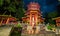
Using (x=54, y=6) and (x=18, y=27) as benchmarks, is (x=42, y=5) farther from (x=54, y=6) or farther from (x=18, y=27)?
(x=18, y=27)

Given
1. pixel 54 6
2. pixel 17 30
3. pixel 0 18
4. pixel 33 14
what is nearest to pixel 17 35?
pixel 17 30

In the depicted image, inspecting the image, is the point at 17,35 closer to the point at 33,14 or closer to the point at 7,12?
the point at 33,14

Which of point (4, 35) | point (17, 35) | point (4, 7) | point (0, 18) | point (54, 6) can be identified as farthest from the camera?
point (54, 6)

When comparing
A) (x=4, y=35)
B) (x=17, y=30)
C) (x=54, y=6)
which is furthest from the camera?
(x=54, y=6)

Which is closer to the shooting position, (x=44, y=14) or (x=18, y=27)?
(x=18, y=27)

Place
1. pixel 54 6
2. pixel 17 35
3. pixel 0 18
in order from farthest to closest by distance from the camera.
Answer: pixel 54 6 < pixel 0 18 < pixel 17 35

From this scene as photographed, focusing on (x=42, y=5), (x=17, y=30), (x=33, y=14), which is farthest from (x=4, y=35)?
(x=42, y=5)

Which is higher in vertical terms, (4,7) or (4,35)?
(4,7)

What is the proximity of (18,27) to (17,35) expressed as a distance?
2.23 meters

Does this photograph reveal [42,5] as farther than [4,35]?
Yes

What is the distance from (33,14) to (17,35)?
10.3 ft

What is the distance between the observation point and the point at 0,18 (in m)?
19.6

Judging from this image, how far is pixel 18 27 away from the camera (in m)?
17.2

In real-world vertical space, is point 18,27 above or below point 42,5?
below
